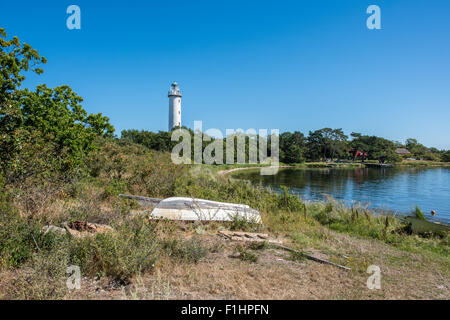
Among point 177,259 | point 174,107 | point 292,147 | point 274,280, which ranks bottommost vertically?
point 274,280

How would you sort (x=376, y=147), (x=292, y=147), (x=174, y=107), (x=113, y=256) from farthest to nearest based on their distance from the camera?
(x=376, y=147), (x=292, y=147), (x=174, y=107), (x=113, y=256)

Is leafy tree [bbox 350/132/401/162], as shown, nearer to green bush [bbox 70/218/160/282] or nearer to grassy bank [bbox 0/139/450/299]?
grassy bank [bbox 0/139/450/299]

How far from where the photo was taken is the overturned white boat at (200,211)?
7.53m

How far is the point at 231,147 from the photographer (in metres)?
57.3

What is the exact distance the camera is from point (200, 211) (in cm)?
758

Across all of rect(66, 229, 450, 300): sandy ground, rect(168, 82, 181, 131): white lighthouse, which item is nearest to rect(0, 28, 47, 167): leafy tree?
rect(66, 229, 450, 300): sandy ground

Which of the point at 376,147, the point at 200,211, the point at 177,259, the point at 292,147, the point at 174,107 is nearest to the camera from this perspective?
the point at 177,259

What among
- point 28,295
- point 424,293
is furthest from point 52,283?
point 424,293

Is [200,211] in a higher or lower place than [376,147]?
lower

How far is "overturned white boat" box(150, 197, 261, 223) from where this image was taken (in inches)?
296

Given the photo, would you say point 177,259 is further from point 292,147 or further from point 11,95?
point 292,147

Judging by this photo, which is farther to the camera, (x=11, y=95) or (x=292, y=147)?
(x=292, y=147)

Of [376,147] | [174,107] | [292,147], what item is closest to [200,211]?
[174,107]
